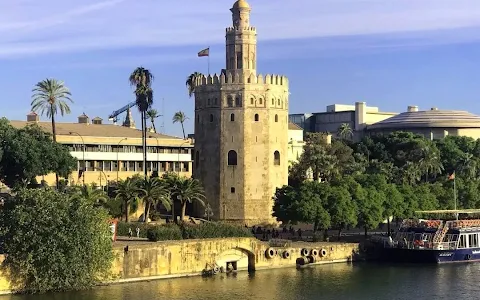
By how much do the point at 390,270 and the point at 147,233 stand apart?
19.3m

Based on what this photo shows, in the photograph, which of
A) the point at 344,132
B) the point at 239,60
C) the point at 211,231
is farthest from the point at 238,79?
the point at 344,132

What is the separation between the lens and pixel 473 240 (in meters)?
71.4

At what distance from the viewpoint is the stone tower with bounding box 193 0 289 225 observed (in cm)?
8362

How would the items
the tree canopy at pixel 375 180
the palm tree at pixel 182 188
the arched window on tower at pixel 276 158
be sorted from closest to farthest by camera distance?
the tree canopy at pixel 375 180, the palm tree at pixel 182 188, the arched window on tower at pixel 276 158

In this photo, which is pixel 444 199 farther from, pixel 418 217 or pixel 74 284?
pixel 74 284

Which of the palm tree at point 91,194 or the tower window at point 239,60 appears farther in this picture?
the tower window at point 239,60

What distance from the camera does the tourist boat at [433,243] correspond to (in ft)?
227

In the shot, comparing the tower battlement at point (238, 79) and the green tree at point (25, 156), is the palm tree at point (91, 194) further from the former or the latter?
the tower battlement at point (238, 79)

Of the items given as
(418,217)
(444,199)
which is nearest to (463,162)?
(444,199)

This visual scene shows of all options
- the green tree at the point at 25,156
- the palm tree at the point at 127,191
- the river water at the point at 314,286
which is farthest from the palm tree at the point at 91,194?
the river water at the point at 314,286

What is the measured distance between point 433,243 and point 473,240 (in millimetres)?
4714

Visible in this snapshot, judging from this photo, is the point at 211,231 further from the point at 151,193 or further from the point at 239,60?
the point at 239,60

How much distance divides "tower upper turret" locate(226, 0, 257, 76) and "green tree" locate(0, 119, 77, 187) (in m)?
22.1

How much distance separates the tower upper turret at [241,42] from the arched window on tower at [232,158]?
858 cm
